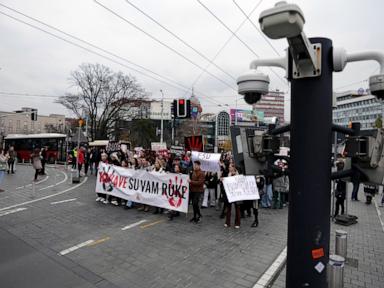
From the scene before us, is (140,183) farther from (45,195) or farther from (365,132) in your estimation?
(365,132)

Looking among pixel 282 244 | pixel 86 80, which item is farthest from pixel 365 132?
pixel 86 80

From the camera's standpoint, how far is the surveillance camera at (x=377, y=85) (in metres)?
2.56

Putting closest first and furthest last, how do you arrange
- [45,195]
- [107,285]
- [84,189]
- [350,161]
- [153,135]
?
[350,161] < [107,285] < [45,195] < [84,189] < [153,135]

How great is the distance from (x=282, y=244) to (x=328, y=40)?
17.3 ft

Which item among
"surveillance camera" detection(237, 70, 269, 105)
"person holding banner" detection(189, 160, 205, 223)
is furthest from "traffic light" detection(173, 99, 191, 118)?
"surveillance camera" detection(237, 70, 269, 105)

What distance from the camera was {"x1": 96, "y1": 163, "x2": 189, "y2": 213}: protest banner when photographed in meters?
8.85

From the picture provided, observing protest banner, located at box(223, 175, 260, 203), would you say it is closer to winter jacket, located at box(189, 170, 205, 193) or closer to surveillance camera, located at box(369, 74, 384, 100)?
winter jacket, located at box(189, 170, 205, 193)

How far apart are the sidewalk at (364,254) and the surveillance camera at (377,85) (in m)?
3.48

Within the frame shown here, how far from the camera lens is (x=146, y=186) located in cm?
966

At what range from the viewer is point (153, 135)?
180 ft

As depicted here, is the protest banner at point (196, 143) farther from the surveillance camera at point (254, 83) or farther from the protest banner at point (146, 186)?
the surveillance camera at point (254, 83)

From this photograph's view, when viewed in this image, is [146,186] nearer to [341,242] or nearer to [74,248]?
[74,248]

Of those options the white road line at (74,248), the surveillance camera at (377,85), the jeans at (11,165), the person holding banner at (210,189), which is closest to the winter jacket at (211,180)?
the person holding banner at (210,189)

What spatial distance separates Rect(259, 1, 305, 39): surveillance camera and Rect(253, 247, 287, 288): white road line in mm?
4090
